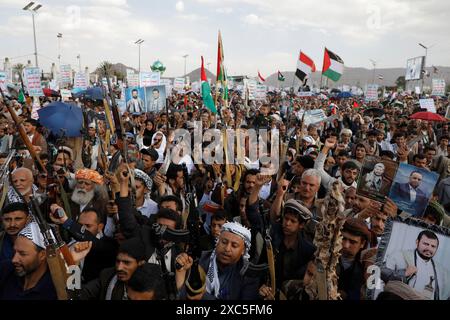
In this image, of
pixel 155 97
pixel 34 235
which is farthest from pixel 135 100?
pixel 34 235

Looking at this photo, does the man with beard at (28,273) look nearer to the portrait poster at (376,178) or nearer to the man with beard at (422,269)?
the man with beard at (422,269)

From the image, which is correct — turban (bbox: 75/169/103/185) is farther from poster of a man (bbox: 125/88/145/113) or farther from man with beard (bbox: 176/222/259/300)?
poster of a man (bbox: 125/88/145/113)

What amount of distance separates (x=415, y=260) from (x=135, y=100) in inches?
363

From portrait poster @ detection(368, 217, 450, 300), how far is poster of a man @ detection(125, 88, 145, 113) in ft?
29.5

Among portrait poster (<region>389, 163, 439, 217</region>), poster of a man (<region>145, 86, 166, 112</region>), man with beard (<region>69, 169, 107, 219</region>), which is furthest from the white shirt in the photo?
poster of a man (<region>145, 86, 166, 112</region>)

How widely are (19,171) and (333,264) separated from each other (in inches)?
134

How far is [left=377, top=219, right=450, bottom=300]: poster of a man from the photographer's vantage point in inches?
96.8

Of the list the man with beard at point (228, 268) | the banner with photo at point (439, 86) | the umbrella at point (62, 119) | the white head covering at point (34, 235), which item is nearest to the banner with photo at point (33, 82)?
the umbrella at point (62, 119)

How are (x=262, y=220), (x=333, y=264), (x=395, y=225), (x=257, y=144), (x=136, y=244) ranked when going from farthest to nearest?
1. (x=257, y=144)
2. (x=262, y=220)
3. (x=136, y=244)
4. (x=395, y=225)
5. (x=333, y=264)

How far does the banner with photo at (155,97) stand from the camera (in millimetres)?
10164

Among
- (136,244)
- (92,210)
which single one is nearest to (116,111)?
(92,210)

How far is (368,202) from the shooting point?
146 inches
